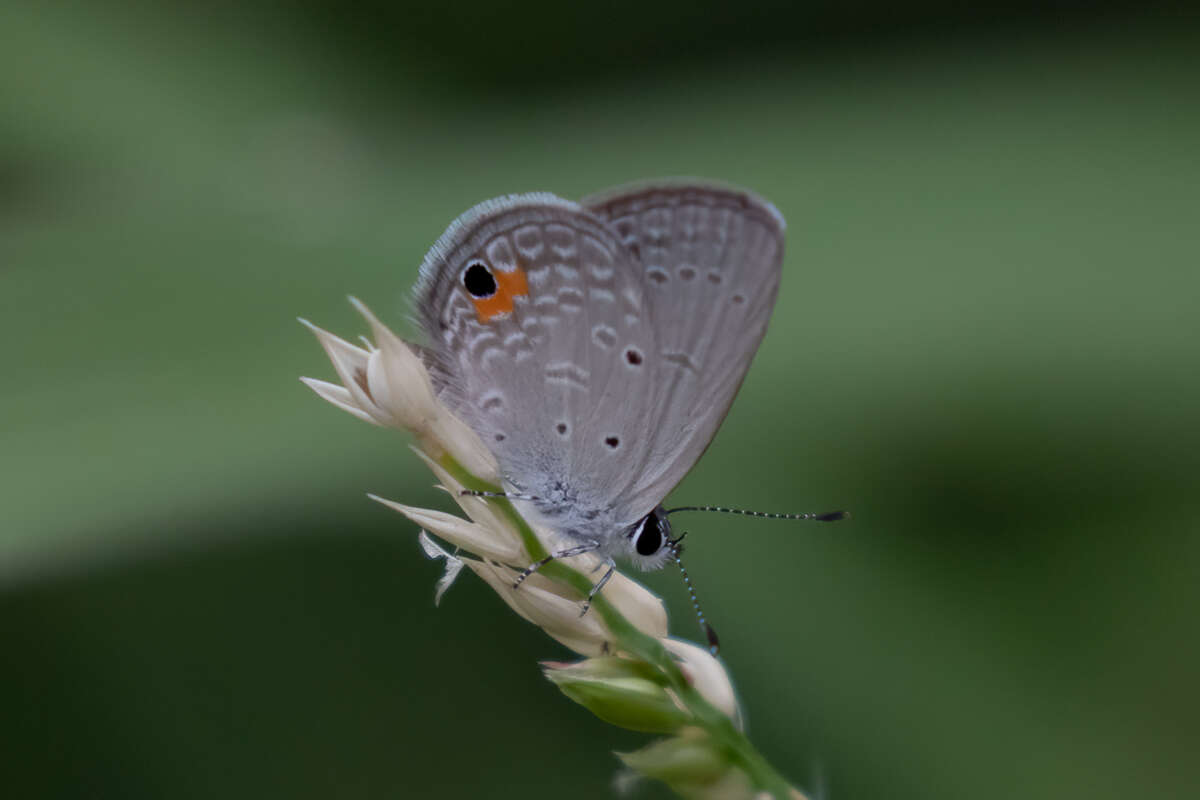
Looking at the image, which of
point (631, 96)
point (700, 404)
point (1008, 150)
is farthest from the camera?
point (631, 96)

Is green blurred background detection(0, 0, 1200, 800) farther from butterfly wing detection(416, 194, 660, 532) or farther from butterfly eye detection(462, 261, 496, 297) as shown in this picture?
butterfly eye detection(462, 261, 496, 297)

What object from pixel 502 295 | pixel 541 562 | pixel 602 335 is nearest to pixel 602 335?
pixel 602 335

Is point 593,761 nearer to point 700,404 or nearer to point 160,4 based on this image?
point 700,404

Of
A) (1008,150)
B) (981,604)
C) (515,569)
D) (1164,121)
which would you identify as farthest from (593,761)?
(1164,121)

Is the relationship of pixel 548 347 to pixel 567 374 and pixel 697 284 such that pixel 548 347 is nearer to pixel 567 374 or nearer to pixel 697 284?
pixel 567 374

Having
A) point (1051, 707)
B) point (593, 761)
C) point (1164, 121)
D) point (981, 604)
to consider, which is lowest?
point (593, 761)

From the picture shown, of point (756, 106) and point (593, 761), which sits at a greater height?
point (756, 106)

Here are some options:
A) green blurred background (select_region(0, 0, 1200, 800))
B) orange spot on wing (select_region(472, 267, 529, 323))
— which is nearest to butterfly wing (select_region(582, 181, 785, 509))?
orange spot on wing (select_region(472, 267, 529, 323))

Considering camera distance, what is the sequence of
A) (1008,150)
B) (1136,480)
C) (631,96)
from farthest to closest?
(631,96) < (1008,150) < (1136,480)
